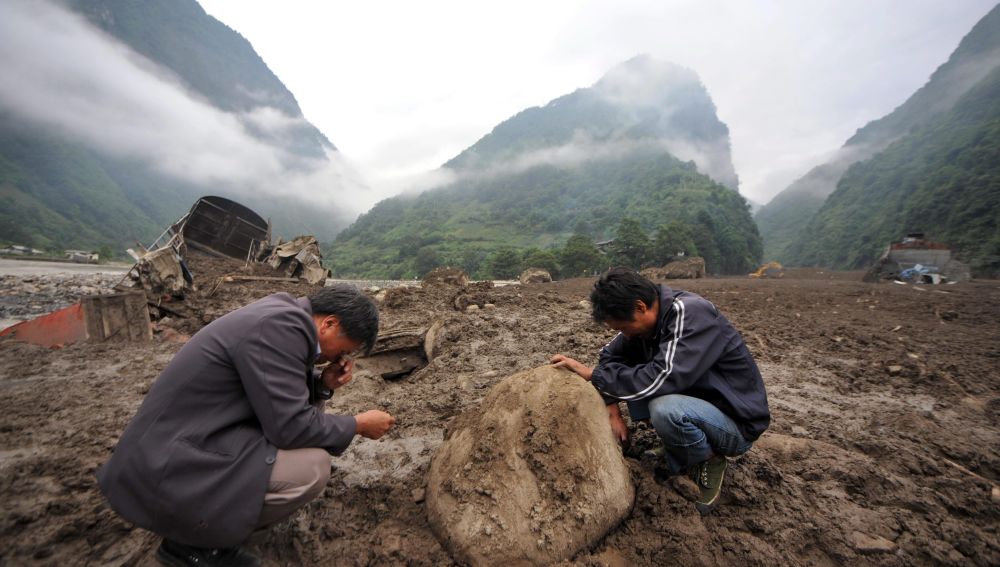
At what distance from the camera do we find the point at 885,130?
4739 inches

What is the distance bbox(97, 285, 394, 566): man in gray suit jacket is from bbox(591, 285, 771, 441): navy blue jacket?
152 centimetres

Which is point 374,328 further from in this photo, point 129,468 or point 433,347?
point 433,347

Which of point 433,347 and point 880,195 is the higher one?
point 880,195

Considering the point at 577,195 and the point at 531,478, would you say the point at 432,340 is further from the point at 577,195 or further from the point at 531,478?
the point at 577,195

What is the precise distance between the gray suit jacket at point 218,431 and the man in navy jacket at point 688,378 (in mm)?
1580

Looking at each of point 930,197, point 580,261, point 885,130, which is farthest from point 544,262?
point 885,130

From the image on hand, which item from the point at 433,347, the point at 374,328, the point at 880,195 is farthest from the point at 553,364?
the point at 880,195

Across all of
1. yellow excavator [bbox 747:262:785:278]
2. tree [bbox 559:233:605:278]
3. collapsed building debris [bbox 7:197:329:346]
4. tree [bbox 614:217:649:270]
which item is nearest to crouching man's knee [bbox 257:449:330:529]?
collapsed building debris [bbox 7:197:329:346]

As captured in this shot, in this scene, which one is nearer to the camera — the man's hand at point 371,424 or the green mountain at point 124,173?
the man's hand at point 371,424

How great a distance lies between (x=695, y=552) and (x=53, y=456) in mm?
4358

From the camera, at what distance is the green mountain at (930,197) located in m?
30.7

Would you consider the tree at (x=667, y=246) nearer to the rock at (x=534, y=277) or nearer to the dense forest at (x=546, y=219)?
the dense forest at (x=546, y=219)

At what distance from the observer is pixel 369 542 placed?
2.13 m

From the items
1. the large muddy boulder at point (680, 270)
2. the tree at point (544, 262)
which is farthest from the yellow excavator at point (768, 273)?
the tree at point (544, 262)
